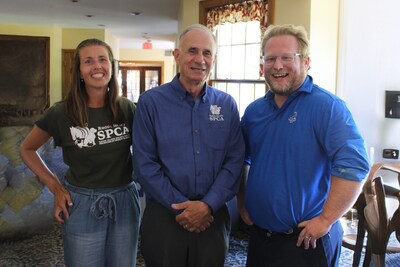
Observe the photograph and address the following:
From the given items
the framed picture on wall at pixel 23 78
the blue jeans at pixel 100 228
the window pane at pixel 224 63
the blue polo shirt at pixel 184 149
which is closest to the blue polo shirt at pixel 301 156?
the blue polo shirt at pixel 184 149

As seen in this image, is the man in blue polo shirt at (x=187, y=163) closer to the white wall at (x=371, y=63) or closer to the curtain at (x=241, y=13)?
the curtain at (x=241, y=13)

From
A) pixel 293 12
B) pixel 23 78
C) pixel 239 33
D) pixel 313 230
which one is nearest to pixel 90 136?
pixel 313 230

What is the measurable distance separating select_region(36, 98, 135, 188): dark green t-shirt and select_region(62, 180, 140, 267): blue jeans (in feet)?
0.15

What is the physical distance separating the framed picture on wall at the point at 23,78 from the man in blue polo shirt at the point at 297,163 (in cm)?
704

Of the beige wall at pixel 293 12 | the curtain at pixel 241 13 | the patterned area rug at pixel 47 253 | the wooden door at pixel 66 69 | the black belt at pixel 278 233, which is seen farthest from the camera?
the wooden door at pixel 66 69

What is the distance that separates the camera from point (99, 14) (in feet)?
23.0

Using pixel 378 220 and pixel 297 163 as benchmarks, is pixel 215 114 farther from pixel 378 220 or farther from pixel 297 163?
pixel 378 220

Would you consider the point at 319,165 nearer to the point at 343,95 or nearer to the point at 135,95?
the point at 343,95

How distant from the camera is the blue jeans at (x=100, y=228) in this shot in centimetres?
160

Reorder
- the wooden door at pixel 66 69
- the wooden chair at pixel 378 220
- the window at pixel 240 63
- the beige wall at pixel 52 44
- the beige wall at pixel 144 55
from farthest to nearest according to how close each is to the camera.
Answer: the beige wall at pixel 144 55
the wooden door at pixel 66 69
the beige wall at pixel 52 44
the window at pixel 240 63
the wooden chair at pixel 378 220

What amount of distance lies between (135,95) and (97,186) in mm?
14363

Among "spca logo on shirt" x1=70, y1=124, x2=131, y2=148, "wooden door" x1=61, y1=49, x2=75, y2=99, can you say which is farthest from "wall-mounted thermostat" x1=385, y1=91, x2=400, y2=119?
"wooden door" x1=61, y1=49, x2=75, y2=99

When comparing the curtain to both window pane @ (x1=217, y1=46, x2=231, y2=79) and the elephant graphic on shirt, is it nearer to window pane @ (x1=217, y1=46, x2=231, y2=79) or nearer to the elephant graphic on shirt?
window pane @ (x1=217, y1=46, x2=231, y2=79)

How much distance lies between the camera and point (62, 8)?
6.52 meters
